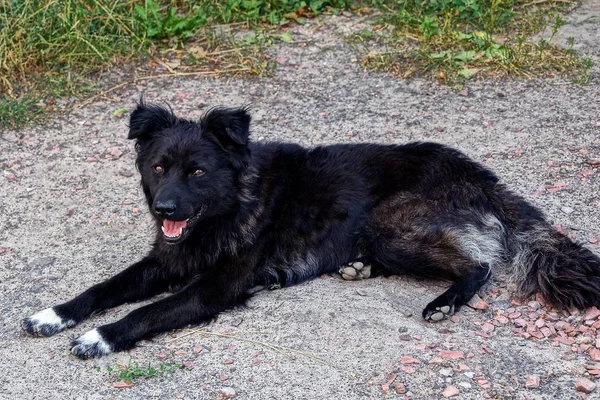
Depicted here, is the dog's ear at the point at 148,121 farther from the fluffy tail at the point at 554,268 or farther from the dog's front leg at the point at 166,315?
the fluffy tail at the point at 554,268

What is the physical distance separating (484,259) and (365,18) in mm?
4364

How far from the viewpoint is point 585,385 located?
15.3 ft

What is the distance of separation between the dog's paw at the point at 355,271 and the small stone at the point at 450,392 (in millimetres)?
1393

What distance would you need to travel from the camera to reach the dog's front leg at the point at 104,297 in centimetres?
546

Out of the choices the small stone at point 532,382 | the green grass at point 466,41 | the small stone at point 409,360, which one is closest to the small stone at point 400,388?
the small stone at point 409,360

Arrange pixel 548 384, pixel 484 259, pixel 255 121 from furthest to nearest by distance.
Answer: pixel 255 121, pixel 484 259, pixel 548 384

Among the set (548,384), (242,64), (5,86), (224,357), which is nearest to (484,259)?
(548,384)

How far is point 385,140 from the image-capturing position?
773 cm

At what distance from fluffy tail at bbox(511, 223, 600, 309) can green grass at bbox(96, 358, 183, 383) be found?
7.35ft

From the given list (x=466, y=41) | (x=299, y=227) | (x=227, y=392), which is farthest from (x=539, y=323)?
(x=466, y=41)

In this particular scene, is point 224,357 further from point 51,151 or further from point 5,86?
point 5,86

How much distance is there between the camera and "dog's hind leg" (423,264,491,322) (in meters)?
5.36

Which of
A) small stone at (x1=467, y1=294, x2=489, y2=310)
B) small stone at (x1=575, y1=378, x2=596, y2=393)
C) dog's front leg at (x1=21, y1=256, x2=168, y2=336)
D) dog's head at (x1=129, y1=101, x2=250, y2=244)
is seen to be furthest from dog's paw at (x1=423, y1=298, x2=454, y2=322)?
Result: dog's front leg at (x1=21, y1=256, x2=168, y2=336)

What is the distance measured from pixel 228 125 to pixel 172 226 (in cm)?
71
